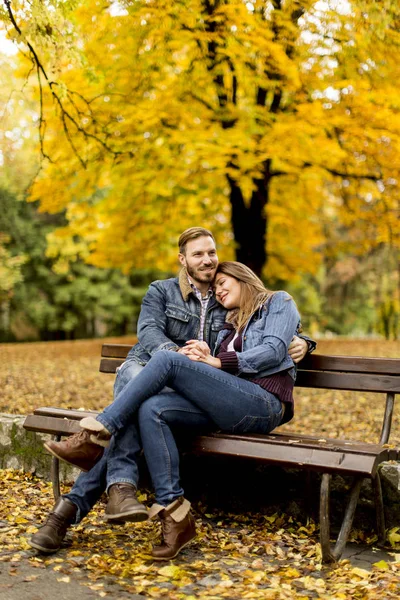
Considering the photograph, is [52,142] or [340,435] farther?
[52,142]

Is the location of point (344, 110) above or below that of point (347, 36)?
below

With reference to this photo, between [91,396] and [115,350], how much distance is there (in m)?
2.91

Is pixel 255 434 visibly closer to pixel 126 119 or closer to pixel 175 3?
pixel 175 3

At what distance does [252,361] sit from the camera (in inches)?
137

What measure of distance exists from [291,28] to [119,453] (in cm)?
462

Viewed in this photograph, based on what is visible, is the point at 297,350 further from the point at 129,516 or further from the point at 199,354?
the point at 129,516

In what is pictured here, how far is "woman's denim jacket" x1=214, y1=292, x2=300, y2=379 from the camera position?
11.4ft

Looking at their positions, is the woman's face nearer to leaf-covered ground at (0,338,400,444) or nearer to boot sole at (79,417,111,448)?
boot sole at (79,417,111,448)

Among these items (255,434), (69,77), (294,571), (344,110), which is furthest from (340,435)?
(69,77)

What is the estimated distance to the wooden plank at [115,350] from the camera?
4.41 metres

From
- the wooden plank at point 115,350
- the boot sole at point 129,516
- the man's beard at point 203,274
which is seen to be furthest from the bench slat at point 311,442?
the wooden plank at point 115,350

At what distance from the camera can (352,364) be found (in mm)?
3787

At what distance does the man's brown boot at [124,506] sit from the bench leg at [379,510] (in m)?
1.13

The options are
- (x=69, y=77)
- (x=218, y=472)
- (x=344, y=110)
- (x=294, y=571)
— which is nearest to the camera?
(x=294, y=571)
